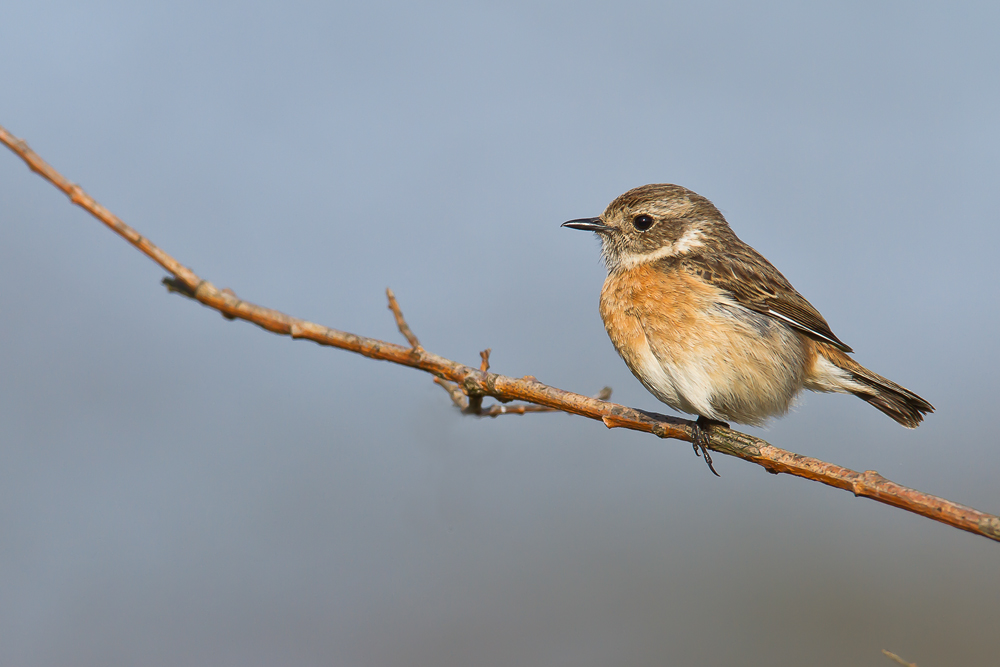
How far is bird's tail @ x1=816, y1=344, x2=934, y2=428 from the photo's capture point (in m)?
4.74

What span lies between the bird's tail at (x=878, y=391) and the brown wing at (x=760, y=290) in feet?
0.29

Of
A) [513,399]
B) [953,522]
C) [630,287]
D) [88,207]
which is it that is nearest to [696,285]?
[630,287]

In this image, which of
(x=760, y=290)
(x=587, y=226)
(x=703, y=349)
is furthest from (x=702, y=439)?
(x=587, y=226)

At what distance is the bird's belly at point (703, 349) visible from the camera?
4.45 meters

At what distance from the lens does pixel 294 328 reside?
2863 millimetres

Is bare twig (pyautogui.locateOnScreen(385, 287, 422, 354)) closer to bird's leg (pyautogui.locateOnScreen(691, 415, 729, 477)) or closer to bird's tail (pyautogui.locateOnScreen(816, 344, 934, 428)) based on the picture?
bird's leg (pyautogui.locateOnScreen(691, 415, 729, 477))

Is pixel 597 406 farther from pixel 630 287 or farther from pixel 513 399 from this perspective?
pixel 630 287

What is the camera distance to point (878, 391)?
489 cm

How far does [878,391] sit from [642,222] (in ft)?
6.54

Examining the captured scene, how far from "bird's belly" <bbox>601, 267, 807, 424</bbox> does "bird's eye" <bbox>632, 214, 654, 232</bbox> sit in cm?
70

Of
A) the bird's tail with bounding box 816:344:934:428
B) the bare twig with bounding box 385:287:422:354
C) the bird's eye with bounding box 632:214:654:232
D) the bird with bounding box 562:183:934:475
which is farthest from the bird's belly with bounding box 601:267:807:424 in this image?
the bare twig with bounding box 385:287:422:354

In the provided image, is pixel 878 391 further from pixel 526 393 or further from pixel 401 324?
pixel 401 324

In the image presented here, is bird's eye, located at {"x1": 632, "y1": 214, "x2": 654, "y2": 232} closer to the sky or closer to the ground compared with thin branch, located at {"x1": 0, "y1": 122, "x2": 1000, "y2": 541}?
closer to the sky

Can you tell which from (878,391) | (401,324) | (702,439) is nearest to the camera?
(401,324)
